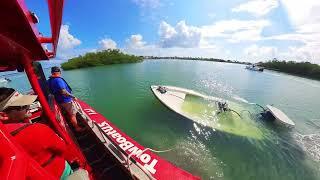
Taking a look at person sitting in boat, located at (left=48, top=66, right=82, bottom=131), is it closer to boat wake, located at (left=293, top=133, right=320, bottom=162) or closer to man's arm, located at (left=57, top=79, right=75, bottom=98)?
man's arm, located at (left=57, top=79, right=75, bottom=98)

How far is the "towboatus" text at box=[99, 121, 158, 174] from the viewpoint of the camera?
205 inches

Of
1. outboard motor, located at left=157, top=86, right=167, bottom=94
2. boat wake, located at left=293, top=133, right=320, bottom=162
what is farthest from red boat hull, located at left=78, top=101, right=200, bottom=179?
outboard motor, located at left=157, top=86, right=167, bottom=94

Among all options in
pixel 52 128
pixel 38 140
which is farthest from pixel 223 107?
pixel 38 140

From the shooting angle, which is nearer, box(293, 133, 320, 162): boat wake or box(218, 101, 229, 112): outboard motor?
box(293, 133, 320, 162): boat wake

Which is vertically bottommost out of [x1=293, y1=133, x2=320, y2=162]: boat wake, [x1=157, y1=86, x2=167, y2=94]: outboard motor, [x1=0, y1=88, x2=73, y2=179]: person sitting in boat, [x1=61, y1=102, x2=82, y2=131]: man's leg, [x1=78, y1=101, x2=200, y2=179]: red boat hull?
[x1=293, y1=133, x2=320, y2=162]: boat wake

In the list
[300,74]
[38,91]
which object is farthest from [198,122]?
[300,74]

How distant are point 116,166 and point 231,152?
17.8 feet

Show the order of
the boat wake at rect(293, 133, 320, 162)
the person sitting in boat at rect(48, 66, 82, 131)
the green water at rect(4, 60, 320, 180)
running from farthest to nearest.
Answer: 1. the boat wake at rect(293, 133, 320, 162)
2. the green water at rect(4, 60, 320, 180)
3. the person sitting in boat at rect(48, 66, 82, 131)

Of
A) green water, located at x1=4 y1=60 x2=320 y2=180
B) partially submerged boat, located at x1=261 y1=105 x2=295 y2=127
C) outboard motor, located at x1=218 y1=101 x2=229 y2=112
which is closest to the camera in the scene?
green water, located at x1=4 y1=60 x2=320 y2=180

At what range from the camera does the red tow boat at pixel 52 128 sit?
3.87ft

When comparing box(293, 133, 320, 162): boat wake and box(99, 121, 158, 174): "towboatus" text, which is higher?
box(99, 121, 158, 174): "towboatus" text

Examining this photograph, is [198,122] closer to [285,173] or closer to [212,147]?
[212,147]

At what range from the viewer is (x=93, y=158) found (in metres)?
4.85

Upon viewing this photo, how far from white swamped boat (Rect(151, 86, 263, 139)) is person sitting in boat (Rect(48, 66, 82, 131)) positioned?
5.62 metres
